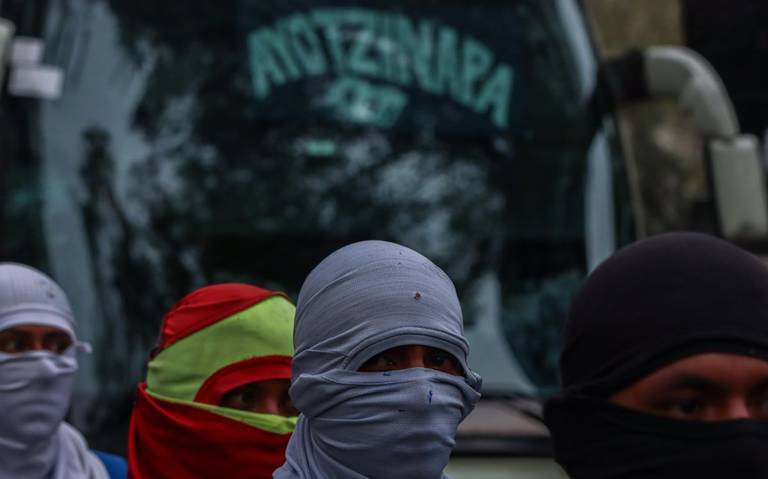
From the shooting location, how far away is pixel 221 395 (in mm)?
2760

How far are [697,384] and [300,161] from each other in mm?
2730

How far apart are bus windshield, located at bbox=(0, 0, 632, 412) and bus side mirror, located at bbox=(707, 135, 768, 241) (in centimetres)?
34

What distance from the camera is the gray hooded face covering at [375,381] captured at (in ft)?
7.00

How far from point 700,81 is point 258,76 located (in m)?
1.64

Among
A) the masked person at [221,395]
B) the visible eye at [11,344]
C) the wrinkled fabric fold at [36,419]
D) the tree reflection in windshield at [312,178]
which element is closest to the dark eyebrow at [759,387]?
the masked person at [221,395]

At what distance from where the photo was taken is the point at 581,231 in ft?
15.6

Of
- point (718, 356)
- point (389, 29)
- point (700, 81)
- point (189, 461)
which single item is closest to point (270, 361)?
point (189, 461)

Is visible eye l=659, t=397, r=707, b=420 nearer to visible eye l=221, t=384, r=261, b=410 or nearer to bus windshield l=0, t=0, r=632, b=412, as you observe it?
visible eye l=221, t=384, r=261, b=410

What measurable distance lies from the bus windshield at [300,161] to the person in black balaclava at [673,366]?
215 centimetres

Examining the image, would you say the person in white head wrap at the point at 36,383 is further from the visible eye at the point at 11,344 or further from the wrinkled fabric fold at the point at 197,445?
the wrinkled fabric fold at the point at 197,445

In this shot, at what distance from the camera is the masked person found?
8.84 feet

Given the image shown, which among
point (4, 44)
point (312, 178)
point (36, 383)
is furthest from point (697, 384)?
point (4, 44)

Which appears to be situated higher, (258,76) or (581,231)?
(258,76)

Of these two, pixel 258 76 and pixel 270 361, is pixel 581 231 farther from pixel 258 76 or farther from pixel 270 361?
pixel 270 361
